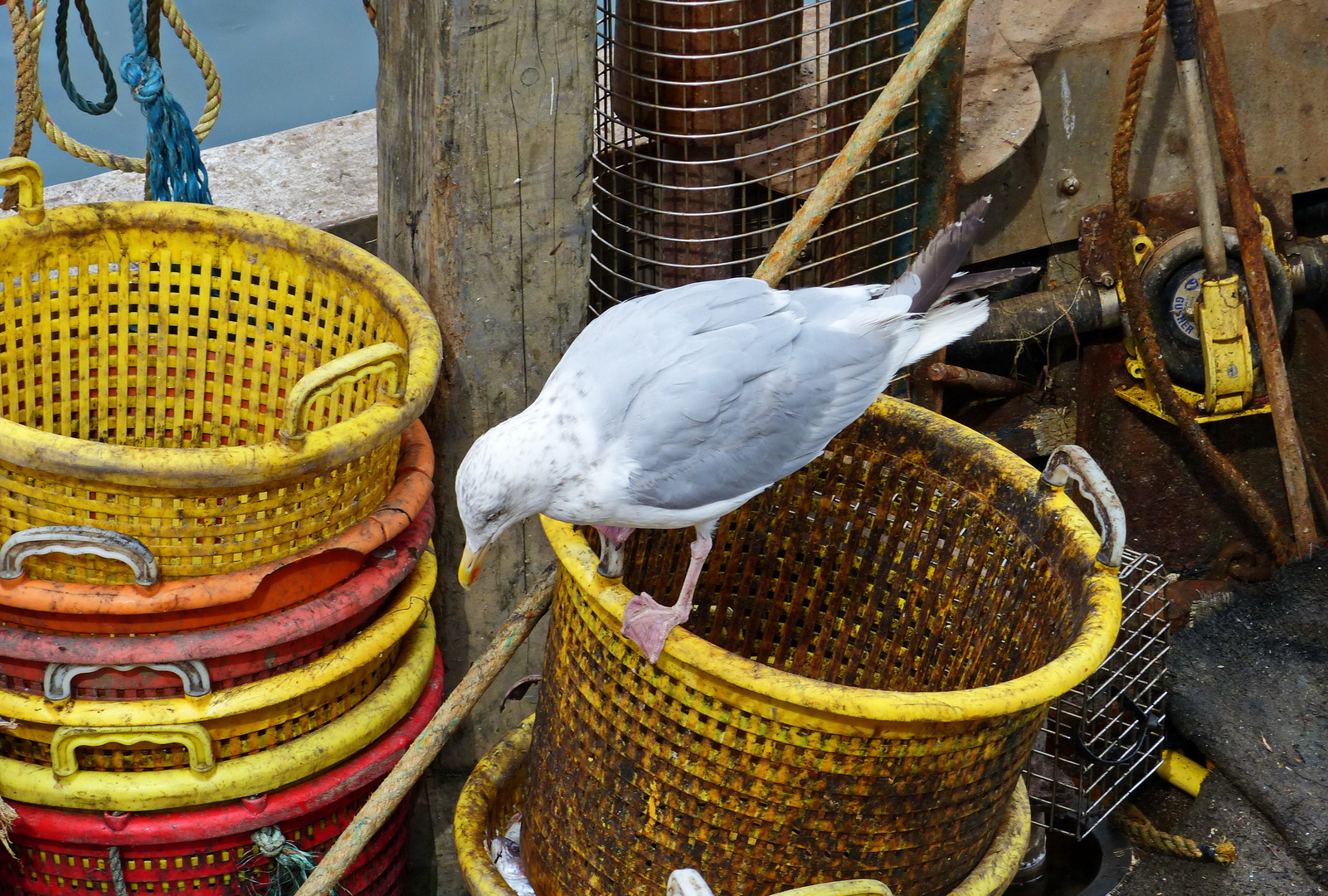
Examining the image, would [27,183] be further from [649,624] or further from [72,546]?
[649,624]

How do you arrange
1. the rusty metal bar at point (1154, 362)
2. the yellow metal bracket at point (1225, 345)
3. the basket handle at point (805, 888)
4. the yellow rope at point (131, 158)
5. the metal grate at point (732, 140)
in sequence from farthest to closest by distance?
1. the yellow metal bracket at point (1225, 345)
2. the rusty metal bar at point (1154, 362)
3. the metal grate at point (732, 140)
4. the yellow rope at point (131, 158)
5. the basket handle at point (805, 888)

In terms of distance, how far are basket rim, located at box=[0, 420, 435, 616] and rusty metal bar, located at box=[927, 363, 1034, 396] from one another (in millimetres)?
1428

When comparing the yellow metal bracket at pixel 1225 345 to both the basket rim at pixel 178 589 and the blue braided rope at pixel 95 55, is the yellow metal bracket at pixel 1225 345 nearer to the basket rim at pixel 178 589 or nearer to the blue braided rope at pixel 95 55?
the basket rim at pixel 178 589

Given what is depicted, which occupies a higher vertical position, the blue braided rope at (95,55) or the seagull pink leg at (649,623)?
the blue braided rope at (95,55)

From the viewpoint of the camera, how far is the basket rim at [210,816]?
77.0 inches

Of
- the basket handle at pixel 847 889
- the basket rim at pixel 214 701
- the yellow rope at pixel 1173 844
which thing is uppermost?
the basket rim at pixel 214 701

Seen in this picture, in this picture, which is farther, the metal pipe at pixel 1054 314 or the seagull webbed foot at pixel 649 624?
the metal pipe at pixel 1054 314

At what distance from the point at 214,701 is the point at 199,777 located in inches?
→ 5.2

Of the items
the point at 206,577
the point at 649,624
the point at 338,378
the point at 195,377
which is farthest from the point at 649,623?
the point at 195,377

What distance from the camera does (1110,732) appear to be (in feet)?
9.23

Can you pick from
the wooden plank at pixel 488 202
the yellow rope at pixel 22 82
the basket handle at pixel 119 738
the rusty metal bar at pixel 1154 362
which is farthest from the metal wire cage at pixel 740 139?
the basket handle at pixel 119 738

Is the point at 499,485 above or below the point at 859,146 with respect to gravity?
below

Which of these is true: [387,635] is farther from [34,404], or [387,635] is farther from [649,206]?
[649,206]

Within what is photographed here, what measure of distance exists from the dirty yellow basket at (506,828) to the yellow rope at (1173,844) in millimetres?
702
